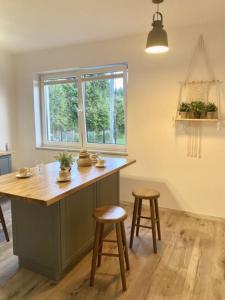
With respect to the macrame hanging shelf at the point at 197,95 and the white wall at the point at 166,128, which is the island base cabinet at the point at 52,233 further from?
the macrame hanging shelf at the point at 197,95

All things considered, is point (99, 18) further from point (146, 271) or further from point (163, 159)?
point (146, 271)

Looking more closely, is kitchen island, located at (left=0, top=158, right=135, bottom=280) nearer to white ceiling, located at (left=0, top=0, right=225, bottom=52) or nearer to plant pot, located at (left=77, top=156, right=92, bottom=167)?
plant pot, located at (left=77, top=156, right=92, bottom=167)

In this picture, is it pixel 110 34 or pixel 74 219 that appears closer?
pixel 74 219

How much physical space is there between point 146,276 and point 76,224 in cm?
78

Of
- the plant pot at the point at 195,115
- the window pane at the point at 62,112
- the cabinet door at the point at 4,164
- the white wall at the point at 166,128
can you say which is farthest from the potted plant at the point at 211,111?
the cabinet door at the point at 4,164

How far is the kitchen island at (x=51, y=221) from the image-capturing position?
2023 mm

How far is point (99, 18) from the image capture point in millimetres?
2967

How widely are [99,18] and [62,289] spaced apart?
291cm

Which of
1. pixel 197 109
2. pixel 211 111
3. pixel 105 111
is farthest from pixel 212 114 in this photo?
pixel 105 111

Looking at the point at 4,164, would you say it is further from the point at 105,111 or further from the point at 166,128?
the point at 166,128

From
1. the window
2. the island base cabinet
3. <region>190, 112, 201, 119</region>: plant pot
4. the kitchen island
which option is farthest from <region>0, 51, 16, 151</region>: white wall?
<region>190, 112, 201, 119</region>: plant pot

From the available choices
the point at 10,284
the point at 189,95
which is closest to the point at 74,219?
the point at 10,284

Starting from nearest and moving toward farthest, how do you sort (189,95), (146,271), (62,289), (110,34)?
(62,289)
(146,271)
(189,95)
(110,34)

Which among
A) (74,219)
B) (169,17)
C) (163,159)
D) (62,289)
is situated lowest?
(62,289)
